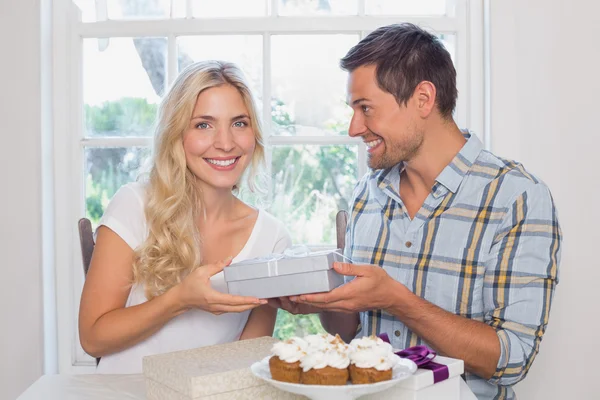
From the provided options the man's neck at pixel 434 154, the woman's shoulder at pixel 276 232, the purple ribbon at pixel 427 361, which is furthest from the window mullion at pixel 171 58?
the purple ribbon at pixel 427 361

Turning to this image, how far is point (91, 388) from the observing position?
1504mm

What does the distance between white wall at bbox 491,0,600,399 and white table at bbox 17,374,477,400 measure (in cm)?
132

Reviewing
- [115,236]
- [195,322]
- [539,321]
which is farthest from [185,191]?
[539,321]

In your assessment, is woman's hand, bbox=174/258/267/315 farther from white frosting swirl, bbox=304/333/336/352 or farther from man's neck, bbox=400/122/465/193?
man's neck, bbox=400/122/465/193

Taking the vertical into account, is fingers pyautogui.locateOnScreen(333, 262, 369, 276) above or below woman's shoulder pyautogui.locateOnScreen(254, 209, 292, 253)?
below

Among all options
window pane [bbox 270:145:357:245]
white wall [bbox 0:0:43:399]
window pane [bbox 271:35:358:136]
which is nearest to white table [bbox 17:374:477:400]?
white wall [bbox 0:0:43:399]

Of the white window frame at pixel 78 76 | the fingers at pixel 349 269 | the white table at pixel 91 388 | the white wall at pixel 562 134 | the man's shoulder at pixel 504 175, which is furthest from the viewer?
the white window frame at pixel 78 76

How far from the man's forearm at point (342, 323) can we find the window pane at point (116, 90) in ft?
3.87

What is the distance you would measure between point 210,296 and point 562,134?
1.61 meters

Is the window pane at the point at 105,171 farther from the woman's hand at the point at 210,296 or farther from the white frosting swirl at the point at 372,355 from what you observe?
the white frosting swirl at the point at 372,355

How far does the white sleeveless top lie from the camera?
1.98 m

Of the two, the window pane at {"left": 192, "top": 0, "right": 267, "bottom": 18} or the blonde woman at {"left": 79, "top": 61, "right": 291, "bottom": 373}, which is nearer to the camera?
the blonde woman at {"left": 79, "top": 61, "right": 291, "bottom": 373}

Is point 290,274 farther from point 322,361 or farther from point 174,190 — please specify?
point 174,190

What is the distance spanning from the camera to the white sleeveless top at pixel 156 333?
1.98 meters
